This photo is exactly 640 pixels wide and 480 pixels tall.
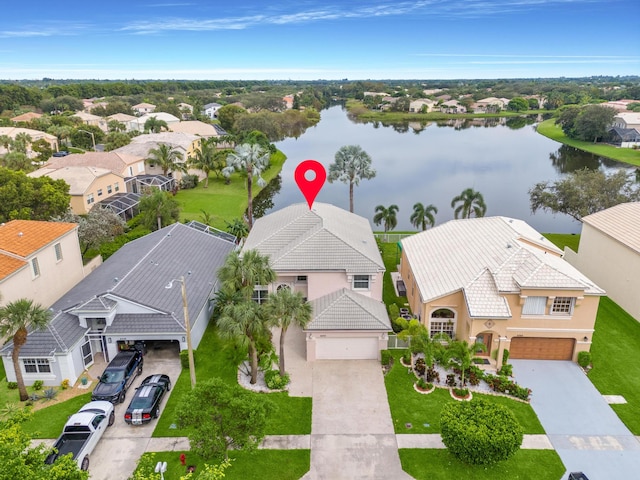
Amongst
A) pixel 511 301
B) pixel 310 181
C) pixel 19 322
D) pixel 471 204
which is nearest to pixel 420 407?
pixel 511 301

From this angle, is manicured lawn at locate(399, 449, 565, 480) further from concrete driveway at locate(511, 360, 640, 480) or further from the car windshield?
the car windshield

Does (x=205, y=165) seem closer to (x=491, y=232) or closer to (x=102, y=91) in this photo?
(x=491, y=232)

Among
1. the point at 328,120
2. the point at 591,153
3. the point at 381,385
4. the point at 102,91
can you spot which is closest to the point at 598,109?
the point at 591,153

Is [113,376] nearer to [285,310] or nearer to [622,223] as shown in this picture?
[285,310]

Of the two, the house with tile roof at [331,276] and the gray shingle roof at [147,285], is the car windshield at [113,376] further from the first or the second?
the house with tile roof at [331,276]

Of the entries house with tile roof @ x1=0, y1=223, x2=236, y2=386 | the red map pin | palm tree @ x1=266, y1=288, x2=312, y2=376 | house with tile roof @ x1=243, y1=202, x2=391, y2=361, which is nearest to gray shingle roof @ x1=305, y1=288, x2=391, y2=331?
house with tile roof @ x1=243, y1=202, x2=391, y2=361
